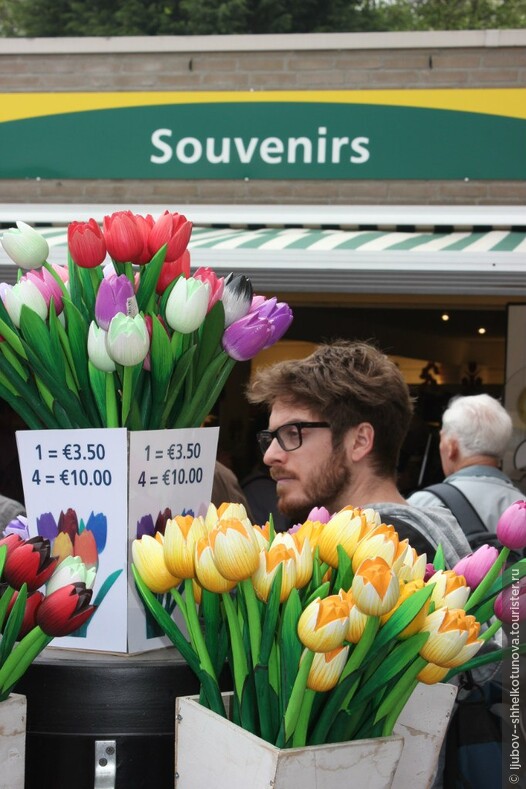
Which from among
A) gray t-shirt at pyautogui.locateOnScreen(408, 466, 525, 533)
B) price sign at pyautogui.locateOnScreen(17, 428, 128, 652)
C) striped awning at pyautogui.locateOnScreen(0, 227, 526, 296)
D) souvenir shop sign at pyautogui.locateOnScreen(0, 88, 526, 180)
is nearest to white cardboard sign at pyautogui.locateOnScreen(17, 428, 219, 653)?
price sign at pyautogui.locateOnScreen(17, 428, 128, 652)

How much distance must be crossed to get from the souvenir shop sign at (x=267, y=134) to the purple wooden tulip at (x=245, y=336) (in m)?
5.14

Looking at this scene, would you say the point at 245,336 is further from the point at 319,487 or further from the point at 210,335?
the point at 319,487

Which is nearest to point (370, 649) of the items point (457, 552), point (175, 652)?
point (175, 652)

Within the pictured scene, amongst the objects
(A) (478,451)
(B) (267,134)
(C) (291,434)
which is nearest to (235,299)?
(C) (291,434)

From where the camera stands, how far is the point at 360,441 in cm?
217

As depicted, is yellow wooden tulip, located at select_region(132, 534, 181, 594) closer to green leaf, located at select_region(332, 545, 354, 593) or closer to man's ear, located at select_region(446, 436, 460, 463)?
green leaf, located at select_region(332, 545, 354, 593)

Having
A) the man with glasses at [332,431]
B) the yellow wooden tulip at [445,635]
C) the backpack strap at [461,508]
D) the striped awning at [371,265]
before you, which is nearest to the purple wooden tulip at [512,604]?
the yellow wooden tulip at [445,635]

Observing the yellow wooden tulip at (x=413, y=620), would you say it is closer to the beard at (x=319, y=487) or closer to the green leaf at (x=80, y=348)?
the green leaf at (x=80, y=348)

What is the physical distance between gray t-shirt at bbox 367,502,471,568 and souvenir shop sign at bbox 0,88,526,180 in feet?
14.9

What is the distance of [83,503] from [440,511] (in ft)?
3.48

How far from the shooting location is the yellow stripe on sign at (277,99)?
6242 mm

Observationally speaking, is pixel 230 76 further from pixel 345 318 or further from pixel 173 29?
pixel 173 29

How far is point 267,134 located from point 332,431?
4545 mm

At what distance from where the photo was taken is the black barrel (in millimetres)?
1213
